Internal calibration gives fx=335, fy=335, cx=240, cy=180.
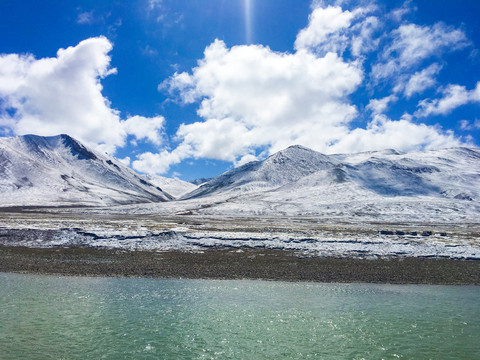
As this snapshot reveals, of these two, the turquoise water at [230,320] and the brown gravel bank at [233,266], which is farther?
the brown gravel bank at [233,266]

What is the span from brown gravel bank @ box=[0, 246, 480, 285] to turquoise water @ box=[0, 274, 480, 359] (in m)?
2.98

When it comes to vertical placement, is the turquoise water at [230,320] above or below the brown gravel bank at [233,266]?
below

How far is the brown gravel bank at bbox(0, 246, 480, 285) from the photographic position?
4156cm

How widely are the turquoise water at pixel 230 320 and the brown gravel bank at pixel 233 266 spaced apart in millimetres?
2980

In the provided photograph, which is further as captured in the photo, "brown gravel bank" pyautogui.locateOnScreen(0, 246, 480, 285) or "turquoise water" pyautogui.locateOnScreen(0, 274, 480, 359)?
"brown gravel bank" pyautogui.locateOnScreen(0, 246, 480, 285)

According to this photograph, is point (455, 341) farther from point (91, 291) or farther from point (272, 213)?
point (272, 213)

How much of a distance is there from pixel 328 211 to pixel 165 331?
166734 millimetres

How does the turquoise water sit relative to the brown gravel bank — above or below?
below

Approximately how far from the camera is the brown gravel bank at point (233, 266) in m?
41.6

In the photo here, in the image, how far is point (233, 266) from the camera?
46.1 metres

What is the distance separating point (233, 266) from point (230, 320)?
18771 mm

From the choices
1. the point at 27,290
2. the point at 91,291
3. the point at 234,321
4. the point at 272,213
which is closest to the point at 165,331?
the point at 234,321

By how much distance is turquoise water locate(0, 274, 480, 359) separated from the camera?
70.9 feet

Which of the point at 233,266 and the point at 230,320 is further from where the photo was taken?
the point at 233,266
